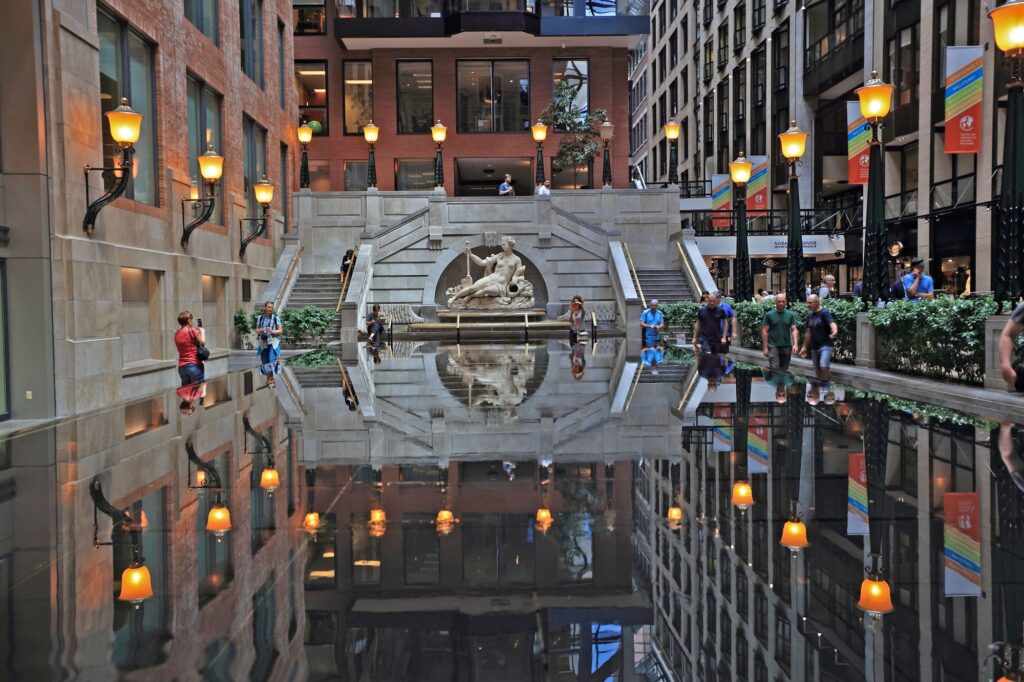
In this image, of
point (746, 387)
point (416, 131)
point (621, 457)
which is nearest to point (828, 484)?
point (621, 457)

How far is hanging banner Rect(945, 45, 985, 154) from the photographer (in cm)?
2531

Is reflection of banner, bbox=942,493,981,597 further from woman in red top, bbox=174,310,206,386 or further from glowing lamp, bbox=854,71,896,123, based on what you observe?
woman in red top, bbox=174,310,206,386

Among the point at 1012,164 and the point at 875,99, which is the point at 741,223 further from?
the point at 1012,164

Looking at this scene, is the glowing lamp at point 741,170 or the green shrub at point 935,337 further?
the glowing lamp at point 741,170

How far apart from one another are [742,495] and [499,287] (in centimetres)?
2507

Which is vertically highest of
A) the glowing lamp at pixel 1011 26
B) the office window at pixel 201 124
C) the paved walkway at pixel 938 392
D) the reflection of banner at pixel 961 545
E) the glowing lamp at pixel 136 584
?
the office window at pixel 201 124

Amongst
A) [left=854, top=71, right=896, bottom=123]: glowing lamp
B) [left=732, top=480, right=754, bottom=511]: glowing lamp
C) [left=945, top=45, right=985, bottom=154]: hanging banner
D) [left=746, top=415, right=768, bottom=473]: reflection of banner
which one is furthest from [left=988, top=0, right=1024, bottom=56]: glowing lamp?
[left=945, top=45, right=985, bottom=154]: hanging banner

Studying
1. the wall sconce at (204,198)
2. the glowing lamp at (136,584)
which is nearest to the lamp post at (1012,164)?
the glowing lamp at (136,584)

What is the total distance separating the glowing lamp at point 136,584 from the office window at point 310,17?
43.4 m

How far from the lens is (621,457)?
26.9 feet

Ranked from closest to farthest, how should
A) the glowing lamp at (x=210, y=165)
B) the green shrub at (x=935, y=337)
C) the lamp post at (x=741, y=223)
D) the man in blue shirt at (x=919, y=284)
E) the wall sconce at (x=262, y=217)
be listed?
the green shrub at (x=935, y=337) < the man in blue shirt at (x=919, y=284) < the glowing lamp at (x=210, y=165) < the lamp post at (x=741, y=223) < the wall sconce at (x=262, y=217)

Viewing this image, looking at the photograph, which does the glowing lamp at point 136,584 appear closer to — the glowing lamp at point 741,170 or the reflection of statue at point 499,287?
the glowing lamp at point 741,170

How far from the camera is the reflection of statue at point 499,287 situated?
31.4m

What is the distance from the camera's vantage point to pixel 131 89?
1820cm
